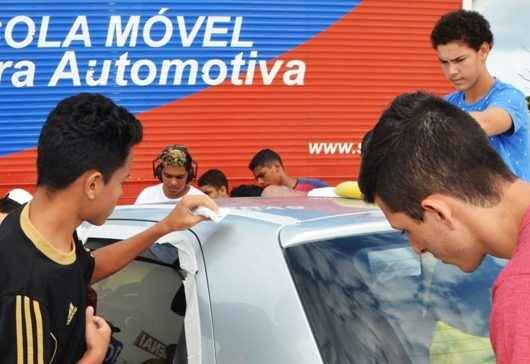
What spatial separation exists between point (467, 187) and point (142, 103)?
6533 mm

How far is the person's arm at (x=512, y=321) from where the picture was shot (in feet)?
3.87

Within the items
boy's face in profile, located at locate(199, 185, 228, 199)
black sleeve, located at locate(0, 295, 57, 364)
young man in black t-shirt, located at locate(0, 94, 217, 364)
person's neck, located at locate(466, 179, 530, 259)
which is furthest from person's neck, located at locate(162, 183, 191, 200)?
person's neck, located at locate(466, 179, 530, 259)

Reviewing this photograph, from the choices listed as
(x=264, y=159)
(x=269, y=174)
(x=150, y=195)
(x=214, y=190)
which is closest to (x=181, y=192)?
(x=150, y=195)

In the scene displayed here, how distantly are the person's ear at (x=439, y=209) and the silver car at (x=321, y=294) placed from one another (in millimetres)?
511

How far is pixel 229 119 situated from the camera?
795 cm

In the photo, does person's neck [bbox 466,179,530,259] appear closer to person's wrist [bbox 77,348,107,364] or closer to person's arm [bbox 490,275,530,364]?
person's arm [bbox 490,275,530,364]

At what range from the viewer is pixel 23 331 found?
1.79m

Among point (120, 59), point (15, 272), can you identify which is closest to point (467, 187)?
point (15, 272)

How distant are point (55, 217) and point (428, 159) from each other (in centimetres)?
95

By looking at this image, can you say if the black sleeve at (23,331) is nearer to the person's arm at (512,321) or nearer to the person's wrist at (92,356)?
the person's wrist at (92,356)

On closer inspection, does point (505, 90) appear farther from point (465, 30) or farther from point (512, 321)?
point (512, 321)

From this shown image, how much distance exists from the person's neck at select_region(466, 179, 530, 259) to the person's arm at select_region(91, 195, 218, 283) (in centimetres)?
96

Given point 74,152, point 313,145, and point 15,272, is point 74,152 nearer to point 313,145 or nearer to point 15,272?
point 15,272

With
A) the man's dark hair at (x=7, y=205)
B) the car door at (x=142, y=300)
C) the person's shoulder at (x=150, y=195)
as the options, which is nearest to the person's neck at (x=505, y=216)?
the car door at (x=142, y=300)
